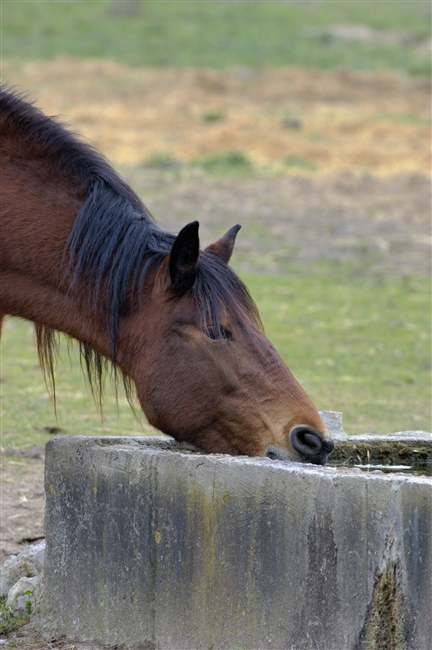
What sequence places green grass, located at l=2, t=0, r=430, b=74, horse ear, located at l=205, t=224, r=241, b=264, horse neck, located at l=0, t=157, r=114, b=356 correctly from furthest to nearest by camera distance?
green grass, located at l=2, t=0, r=430, b=74 → horse ear, located at l=205, t=224, r=241, b=264 → horse neck, located at l=0, t=157, r=114, b=356

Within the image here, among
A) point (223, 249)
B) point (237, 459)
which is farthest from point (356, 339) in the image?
point (237, 459)

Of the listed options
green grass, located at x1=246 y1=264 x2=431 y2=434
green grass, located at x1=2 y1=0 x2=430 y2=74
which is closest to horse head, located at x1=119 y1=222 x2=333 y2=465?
green grass, located at x1=246 y1=264 x2=431 y2=434

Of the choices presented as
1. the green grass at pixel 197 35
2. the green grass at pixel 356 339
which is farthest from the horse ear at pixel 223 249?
the green grass at pixel 197 35

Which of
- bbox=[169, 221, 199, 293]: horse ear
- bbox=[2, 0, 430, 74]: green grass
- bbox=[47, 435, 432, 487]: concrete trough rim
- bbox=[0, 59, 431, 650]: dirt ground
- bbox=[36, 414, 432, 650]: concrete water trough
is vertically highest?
bbox=[2, 0, 430, 74]: green grass

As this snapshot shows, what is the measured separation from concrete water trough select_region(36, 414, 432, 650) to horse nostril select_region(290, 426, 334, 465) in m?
0.12

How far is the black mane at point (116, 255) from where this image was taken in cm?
345

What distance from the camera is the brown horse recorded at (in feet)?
11.0

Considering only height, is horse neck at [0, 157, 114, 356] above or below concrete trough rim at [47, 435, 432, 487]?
above

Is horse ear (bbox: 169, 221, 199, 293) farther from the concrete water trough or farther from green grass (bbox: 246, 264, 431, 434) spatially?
green grass (bbox: 246, 264, 431, 434)

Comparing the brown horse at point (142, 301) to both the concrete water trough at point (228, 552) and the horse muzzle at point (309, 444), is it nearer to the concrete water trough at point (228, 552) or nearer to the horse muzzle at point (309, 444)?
the horse muzzle at point (309, 444)

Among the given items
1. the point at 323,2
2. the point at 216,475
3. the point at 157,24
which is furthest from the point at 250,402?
the point at 323,2

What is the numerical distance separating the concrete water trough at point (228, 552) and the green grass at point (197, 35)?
27.1 metres

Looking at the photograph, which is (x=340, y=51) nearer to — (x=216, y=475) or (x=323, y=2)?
(x=323, y=2)

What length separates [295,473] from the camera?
308 cm
